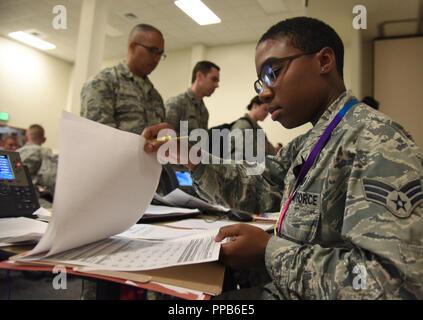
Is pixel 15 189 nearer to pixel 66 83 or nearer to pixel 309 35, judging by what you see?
pixel 309 35

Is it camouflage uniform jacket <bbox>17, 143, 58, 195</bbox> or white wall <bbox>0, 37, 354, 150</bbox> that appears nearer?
camouflage uniform jacket <bbox>17, 143, 58, 195</bbox>

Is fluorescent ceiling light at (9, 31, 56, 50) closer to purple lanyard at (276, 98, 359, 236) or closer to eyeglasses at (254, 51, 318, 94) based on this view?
eyeglasses at (254, 51, 318, 94)

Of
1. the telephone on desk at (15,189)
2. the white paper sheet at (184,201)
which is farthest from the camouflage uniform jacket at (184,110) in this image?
the telephone on desk at (15,189)

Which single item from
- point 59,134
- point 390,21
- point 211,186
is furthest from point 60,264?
point 390,21

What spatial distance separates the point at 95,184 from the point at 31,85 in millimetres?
6210

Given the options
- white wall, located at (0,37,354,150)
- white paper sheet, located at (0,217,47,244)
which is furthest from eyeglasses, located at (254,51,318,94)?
white wall, located at (0,37,354,150)

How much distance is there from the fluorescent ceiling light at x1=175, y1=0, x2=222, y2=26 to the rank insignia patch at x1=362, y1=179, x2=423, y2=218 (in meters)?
3.86

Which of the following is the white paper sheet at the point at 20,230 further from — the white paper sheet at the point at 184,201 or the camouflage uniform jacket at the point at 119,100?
the camouflage uniform jacket at the point at 119,100

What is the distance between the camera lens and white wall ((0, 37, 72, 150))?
212 inches

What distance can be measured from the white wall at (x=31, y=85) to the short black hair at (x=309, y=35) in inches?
202

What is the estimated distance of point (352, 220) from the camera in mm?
409

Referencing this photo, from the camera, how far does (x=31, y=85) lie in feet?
18.8
